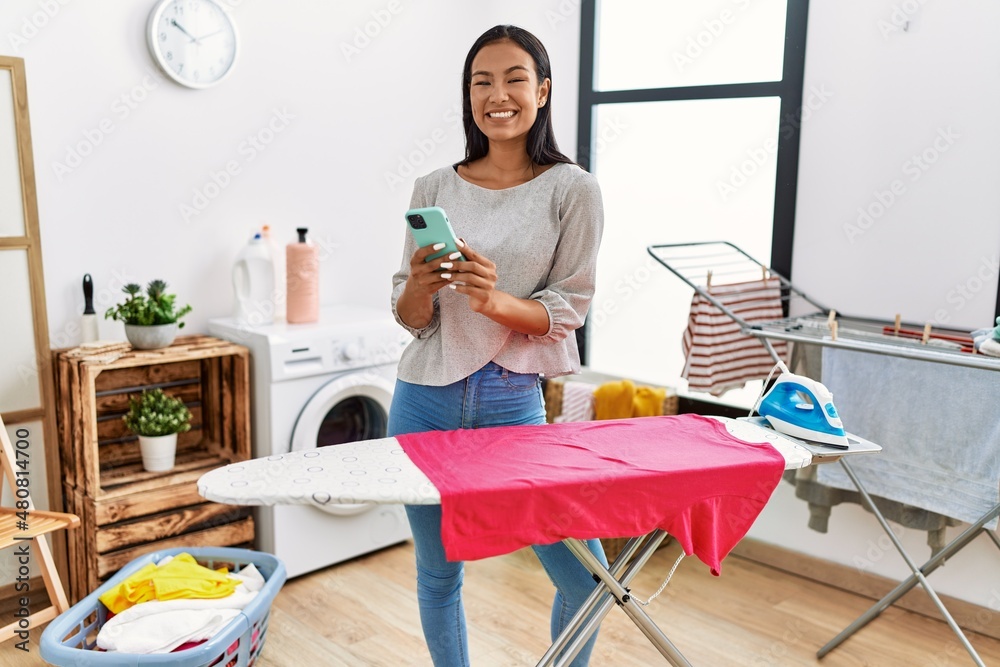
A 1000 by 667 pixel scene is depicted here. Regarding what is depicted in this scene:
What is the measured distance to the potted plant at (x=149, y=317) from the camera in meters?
2.66

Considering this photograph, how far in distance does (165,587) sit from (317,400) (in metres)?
0.79

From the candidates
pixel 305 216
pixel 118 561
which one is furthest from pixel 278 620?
pixel 305 216

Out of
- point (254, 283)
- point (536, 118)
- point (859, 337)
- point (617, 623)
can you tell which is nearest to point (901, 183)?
point (859, 337)

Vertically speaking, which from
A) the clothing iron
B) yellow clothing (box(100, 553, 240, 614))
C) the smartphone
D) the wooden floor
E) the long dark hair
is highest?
the long dark hair

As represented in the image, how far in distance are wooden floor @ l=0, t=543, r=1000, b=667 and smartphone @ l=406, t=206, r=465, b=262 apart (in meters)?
1.36

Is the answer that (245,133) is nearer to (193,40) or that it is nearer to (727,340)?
(193,40)

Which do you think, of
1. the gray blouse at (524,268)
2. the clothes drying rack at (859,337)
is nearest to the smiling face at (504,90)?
the gray blouse at (524,268)

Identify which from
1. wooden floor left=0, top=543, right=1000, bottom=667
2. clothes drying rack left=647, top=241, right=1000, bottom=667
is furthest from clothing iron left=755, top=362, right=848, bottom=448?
wooden floor left=0, top=543, right=1000, bottom=667

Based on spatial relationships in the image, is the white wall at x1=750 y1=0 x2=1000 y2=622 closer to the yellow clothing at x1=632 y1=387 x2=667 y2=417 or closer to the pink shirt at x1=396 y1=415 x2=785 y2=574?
the yellow clothing at x1=632 y1=387 x2=667 y2=417

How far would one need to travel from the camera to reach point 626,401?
10.2 feet

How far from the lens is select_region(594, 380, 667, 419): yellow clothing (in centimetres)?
307

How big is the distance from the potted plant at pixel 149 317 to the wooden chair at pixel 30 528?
0.44m

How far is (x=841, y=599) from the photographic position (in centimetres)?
282

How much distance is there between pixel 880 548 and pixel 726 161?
56.9 inches
